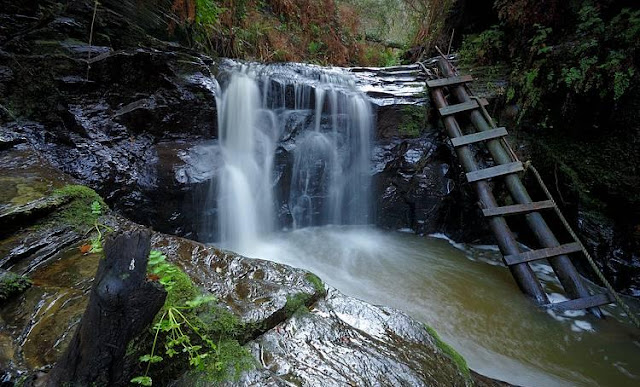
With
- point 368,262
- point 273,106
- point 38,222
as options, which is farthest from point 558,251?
point 38,222

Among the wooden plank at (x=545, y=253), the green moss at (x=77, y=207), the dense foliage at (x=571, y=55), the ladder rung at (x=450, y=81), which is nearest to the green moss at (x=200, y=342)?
the green moss at (x=77, y=207)

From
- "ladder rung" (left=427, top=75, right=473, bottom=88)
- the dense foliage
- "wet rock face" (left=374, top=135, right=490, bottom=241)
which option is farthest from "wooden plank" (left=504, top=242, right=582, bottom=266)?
"ladder rung" (left=427, top=75, right=473, bottom=88)

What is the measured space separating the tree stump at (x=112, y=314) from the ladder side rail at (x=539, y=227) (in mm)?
4472

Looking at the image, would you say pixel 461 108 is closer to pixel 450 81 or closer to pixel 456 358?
pixel 450 81

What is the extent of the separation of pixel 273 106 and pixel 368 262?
3.15 metres

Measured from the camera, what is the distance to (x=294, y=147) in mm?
5918

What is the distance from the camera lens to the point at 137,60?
468cm

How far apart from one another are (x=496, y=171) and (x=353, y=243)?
237 centimetres

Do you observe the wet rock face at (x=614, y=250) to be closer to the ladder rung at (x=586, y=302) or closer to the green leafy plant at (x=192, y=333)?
the ladder rung at (x=586, y=302)

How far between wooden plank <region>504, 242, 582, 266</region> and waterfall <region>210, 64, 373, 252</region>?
254 centimetres

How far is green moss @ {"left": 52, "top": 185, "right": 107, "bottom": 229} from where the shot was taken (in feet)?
8.46

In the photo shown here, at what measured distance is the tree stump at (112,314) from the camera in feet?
3.71

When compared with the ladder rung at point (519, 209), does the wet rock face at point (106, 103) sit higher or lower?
higher

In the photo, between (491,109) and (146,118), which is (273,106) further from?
(491,109)
